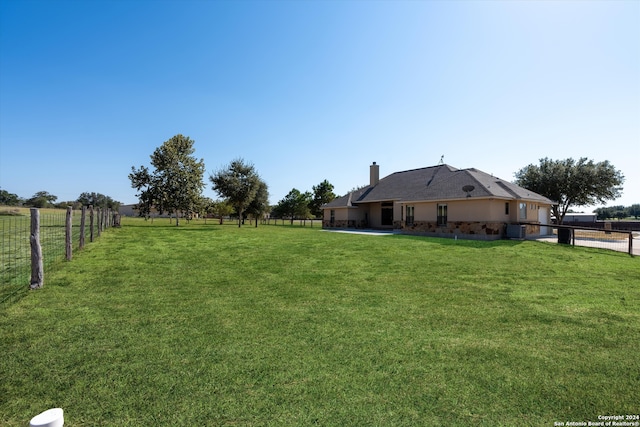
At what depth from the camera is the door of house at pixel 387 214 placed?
30.4 meters

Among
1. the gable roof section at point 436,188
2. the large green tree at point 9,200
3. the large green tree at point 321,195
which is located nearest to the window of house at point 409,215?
the gable roof section at point 436,188

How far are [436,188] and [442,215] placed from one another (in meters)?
2.42

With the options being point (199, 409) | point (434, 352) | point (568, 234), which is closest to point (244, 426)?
point (199, 409)

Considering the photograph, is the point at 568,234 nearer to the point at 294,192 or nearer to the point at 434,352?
the point at 434,352

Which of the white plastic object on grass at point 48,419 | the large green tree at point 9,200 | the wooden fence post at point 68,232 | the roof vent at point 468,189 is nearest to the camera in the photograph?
the white plastic object on grass at point 48,419

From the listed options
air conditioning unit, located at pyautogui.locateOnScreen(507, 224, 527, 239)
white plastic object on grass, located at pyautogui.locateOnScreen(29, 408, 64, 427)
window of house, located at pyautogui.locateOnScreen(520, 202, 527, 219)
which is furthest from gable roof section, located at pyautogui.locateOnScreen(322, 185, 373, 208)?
white plastic object on grass, located at pyautogui.locateOnScreen(29, 408, 64, 427)

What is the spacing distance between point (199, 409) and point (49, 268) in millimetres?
7400

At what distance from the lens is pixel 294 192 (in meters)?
54.2

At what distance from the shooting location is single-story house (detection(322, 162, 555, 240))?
19828mm

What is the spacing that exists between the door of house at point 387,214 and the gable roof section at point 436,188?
123cm

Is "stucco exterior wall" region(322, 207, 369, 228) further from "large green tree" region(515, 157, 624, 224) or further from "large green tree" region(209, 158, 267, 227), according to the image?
"large green tree" region(515, 157, 624, 224)

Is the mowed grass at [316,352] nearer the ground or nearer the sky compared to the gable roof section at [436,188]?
nearer the ground

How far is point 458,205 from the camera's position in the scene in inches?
837

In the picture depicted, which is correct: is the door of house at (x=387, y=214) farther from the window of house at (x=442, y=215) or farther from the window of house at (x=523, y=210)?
the window of house at (x=523, y=210)
